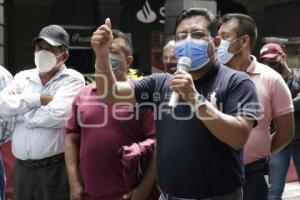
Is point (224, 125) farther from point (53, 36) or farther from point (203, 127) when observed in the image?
point (53, 36)

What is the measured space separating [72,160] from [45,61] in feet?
2.97

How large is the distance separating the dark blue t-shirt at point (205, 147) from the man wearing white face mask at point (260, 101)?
93 centimetres

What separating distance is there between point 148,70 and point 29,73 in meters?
10.7

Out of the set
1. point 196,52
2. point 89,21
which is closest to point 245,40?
point 196,52

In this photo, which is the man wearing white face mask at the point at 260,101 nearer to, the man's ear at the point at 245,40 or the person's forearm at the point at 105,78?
the man's ear at the point at 245,40

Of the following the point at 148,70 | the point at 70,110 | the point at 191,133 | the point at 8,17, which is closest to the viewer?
the point at 191,133

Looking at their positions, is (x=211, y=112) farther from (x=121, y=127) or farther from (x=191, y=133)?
(x=121, y=127)

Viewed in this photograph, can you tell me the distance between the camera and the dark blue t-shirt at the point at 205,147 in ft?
9.36

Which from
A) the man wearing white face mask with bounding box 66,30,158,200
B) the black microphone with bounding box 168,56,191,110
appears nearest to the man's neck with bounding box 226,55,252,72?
the man wearing white face mask with bounding box 66,30,158,200

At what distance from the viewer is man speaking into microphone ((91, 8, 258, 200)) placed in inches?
112

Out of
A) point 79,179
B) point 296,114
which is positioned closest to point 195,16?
point 79,179

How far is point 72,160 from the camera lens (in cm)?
397

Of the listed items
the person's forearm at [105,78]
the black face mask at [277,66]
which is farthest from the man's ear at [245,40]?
the black face mask at [277,66]

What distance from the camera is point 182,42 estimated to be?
296cm
